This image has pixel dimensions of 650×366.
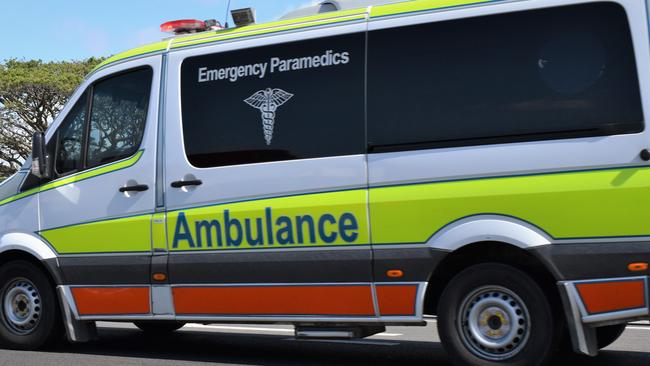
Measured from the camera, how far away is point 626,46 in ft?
17.4

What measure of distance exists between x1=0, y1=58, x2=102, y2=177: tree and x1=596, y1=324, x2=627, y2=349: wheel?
113 ft

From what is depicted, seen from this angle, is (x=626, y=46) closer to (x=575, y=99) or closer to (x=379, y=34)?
(x=575, y=99)

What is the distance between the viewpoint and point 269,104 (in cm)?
656

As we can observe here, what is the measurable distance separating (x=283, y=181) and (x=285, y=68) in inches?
34.5

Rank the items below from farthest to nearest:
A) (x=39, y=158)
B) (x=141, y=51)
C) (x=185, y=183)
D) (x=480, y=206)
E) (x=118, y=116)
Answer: (x=39, y=158) < (x=118, y=116) < (x=141, y=51) < (x=185, y=183) < (x=480, y=206)

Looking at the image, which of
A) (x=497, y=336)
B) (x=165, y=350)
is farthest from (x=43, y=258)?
(x=497, y=336)

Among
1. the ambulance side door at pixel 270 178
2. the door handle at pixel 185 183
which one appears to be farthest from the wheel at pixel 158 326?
the door handle at pixel 185 183

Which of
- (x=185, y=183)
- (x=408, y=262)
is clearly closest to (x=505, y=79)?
(x=408, y=262)

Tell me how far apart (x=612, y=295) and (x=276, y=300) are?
7.94 ft

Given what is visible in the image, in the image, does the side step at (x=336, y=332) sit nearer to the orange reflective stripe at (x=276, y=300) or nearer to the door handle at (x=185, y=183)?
the orange reflective stripe at (x=276, y=300)

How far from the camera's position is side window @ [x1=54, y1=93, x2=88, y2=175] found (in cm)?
754

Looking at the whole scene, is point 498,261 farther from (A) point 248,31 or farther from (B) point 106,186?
(B) point 106,186

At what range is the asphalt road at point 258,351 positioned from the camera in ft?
23.2

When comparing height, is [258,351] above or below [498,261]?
below
